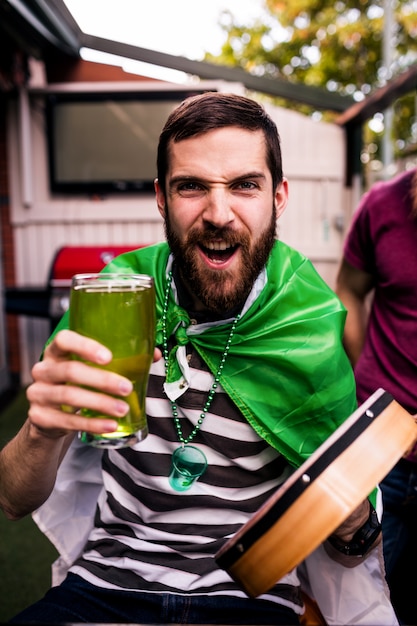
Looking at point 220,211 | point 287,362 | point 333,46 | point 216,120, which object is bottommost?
point 287,362

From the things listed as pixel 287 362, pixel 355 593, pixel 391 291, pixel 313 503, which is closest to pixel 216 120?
pixel 287 362

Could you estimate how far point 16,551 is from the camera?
9.03 ft

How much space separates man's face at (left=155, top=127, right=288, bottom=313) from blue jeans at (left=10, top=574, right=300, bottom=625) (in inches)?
27.0

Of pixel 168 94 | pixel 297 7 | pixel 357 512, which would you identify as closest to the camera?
pixel 357 512

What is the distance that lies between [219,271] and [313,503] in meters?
0.63

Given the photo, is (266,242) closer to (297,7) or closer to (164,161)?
(164,161)

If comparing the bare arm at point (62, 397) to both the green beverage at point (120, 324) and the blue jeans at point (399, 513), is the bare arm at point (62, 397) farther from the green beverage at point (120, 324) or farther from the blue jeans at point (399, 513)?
the blue jeans at point (399, 513)

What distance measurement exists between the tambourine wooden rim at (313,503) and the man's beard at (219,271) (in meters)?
0.52

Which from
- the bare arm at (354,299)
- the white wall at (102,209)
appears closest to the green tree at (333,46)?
the white wall at (102,209)

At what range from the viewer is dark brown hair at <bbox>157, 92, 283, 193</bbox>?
1.27 meters

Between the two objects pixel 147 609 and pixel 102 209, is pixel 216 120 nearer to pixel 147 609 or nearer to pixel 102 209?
pixel 147 609

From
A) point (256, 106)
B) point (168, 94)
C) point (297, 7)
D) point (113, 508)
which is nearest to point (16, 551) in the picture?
point (113, 508)

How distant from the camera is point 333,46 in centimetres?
1296

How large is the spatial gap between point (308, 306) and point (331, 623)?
84 centimetres
